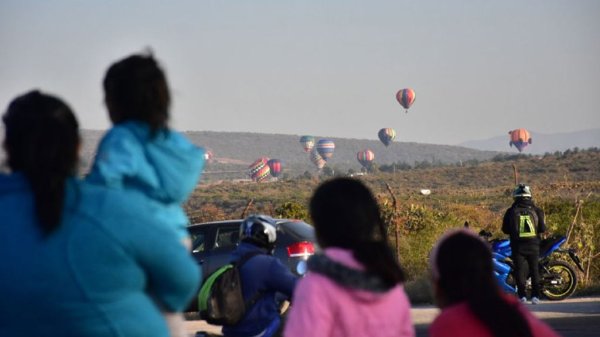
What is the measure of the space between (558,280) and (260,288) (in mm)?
11900

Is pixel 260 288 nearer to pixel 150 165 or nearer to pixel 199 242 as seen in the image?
pixel 150 165

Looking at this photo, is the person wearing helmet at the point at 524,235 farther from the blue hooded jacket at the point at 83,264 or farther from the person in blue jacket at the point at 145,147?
the blue hooded jacket at the point at 83,264

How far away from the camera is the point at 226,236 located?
1808 centimetres

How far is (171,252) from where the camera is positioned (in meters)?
3.74

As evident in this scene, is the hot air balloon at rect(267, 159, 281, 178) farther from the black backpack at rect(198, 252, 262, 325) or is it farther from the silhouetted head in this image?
the black backpack at rect(198, 252, 262, 325)

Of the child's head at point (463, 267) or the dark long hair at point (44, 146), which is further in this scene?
the child's head at point (463, 267)

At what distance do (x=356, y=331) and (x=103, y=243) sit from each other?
3.69ft

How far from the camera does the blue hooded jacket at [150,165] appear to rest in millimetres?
4094

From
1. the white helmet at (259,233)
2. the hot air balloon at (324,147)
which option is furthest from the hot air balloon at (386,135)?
the white helmet at (259,233)

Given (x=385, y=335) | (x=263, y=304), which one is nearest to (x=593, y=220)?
(x=263, y=304)

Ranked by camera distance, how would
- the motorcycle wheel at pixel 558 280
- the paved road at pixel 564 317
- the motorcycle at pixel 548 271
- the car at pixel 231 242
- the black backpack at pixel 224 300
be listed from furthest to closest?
the motorcycle wheel at pixel 558 280, the motorcycle at pixel 548 271, the car at pixel 231 242, the paved road at pixel 564 317, the black backpack at pixel 224 300

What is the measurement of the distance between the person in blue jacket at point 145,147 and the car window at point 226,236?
536 inches

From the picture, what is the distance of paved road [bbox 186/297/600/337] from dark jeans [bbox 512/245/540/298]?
333mm

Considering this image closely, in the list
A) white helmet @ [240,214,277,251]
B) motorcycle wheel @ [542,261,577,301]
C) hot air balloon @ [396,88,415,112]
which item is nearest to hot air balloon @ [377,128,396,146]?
→ hot air balloon @ [396,88,415,112]
